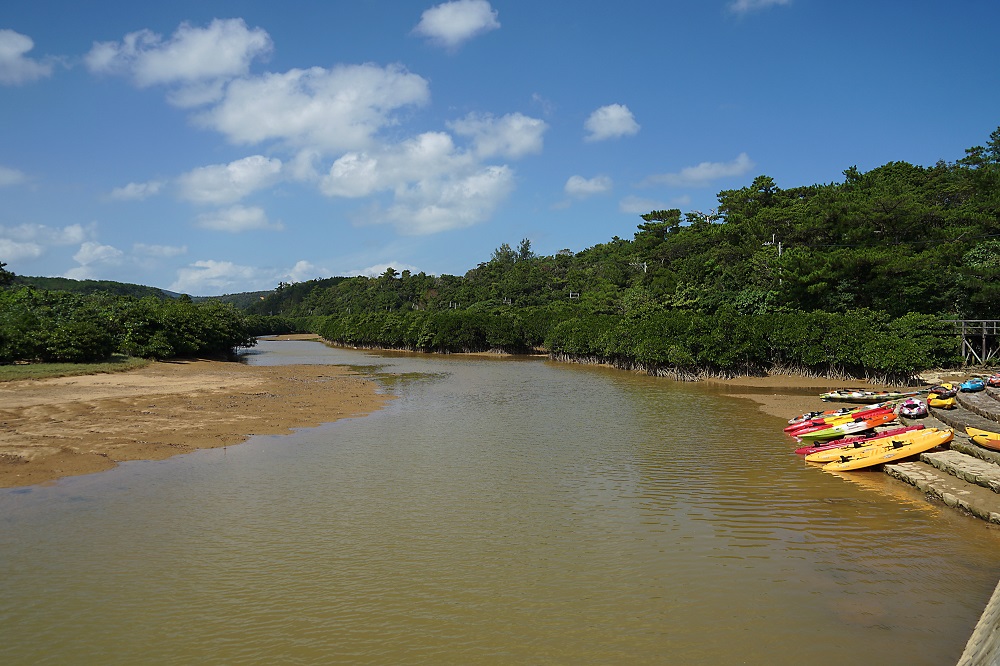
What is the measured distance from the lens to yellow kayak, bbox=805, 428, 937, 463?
54.6ft

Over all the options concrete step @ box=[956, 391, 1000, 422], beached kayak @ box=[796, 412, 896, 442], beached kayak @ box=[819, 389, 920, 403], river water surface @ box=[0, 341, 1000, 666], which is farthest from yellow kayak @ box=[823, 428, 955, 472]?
beached kayak @ box=[819, 389, 920, 403]

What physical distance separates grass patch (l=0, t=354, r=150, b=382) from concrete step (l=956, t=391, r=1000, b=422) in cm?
4055

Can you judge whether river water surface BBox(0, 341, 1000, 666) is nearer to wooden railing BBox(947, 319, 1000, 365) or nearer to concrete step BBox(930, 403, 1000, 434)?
concrete step BBox(930, 403, 1000, 434)

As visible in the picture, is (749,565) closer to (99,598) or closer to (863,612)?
(863,612)

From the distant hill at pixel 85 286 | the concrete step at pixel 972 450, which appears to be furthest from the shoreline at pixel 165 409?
the distant hill at pixel 85 286

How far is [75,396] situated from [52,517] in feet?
54.1

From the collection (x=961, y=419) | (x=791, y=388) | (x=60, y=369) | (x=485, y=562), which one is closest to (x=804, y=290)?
(x=791, y=388)

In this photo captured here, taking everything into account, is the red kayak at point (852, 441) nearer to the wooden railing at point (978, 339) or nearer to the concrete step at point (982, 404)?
the concrete step at point (982, 404)

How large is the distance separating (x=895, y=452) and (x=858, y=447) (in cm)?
91

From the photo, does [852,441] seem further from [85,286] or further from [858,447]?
[85,286]

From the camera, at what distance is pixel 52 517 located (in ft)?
40.1

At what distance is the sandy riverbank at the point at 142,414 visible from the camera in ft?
54.5

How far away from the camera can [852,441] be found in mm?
17375

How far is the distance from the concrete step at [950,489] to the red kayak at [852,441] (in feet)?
3.89
